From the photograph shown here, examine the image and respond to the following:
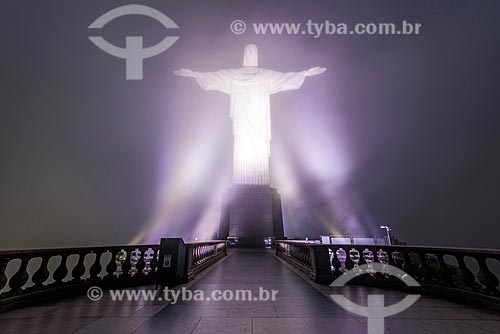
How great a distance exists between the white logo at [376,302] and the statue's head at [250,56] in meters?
26.2

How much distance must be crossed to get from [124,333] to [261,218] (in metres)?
20.6

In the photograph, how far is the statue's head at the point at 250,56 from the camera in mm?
28891

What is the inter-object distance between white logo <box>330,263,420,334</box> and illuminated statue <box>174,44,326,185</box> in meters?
18.1

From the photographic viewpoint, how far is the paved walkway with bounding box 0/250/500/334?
3.87m

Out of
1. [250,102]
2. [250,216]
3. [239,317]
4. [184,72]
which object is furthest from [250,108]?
[239,317]

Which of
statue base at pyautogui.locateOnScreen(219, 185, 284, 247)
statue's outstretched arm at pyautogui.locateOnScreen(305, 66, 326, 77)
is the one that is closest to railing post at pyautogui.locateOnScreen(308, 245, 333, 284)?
statue base at pyautogui.locateOnScreen(219, 185, 284, 247)

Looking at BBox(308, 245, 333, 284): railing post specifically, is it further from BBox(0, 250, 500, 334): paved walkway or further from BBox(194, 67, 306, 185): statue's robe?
BBox(194, 67, 306, 185): statue's robe

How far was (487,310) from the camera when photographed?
4891 mm

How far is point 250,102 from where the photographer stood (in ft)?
88.5

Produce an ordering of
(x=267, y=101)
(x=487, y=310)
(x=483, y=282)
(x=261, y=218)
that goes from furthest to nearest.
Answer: (x=267, y=101) < (x=261, y=218) < (x=483, y=282) < (x=487, y=310)

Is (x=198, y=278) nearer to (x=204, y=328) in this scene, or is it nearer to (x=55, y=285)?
(x=55, y=285)

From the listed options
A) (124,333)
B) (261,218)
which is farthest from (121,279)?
(261,218)

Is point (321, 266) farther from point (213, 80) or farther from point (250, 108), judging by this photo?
point (213, 80)

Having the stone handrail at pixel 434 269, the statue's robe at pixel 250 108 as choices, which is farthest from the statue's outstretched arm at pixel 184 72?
the stone handrail at pixel 434 269
